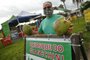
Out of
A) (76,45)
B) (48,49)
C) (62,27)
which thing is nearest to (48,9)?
(48,49)

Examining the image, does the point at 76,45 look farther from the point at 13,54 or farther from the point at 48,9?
the point at 13,54

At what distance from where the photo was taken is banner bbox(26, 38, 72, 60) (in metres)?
4.21

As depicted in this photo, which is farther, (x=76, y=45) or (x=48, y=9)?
(x=48, y=9)

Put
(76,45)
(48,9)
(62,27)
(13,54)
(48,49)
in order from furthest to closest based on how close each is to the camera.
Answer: (13,54)
(48,9)
(48,49)
(62,27)
(76,45)

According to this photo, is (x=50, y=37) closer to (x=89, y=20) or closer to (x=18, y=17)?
(x=89, y=20)

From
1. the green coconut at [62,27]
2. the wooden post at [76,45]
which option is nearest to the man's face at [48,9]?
the green coconut at [62,27]

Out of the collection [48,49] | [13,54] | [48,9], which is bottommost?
[13,54]

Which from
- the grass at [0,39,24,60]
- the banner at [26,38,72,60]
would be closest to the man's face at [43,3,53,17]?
the banner at [26,38,72,60]

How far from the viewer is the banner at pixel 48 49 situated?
421cm

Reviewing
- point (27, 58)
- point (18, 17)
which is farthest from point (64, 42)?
point (18, 17)

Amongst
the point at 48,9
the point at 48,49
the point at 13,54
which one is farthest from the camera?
the point at 13,54

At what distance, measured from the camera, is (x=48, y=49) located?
15.5 ft

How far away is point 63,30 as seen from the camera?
4238 mm

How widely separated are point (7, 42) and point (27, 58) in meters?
20.4
